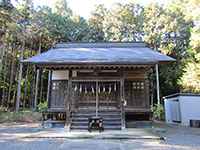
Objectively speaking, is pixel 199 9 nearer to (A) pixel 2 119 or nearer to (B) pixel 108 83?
(B) pixel 108 83

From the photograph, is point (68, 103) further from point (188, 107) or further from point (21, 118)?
point (188, 107)

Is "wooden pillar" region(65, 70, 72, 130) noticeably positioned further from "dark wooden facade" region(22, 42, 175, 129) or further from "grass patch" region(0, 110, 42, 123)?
"grass patch" region(0, 110, 42, 123)

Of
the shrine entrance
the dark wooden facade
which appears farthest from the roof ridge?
the shrine entrance

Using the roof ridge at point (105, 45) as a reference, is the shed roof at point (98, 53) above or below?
→ below

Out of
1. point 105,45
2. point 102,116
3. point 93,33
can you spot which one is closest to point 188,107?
point 102,116

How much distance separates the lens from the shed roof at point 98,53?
10.6 metres

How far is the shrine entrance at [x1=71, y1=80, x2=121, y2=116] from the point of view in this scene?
Answer: 1155 centimetres

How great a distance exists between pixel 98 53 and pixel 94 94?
250 centimetres

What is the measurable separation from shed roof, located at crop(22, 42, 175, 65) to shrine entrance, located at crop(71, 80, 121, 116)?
1.32 metres

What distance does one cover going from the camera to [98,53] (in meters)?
13.1

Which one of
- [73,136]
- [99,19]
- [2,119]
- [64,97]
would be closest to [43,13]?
[99,19]

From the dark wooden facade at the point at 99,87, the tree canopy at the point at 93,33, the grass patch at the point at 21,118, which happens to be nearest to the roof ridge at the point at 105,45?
the dark wooden facade at the point at 99,87

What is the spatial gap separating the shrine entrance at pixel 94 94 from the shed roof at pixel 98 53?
4.33 ft

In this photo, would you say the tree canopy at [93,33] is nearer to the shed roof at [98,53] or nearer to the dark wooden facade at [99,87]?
the shed roof at [98,53]
